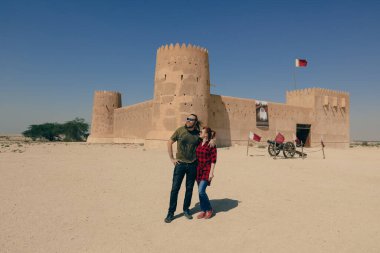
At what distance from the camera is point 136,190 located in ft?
20.2

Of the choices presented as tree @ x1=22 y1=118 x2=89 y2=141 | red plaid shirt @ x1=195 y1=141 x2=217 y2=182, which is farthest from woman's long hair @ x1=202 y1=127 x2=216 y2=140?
tree @ x1=22 y1=118 x2=89 y2=141

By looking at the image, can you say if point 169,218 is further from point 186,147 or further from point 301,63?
point 301,63

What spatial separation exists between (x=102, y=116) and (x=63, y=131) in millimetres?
20064

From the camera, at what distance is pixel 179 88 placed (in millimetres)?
19547

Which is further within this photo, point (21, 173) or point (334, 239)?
point (21, 173)

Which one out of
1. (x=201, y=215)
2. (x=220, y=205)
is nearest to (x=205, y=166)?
(x=201, y=215)

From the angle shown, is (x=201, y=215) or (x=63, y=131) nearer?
(x=201, y=215)

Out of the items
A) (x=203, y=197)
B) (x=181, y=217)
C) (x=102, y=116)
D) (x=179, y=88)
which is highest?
(x=179, y=88)

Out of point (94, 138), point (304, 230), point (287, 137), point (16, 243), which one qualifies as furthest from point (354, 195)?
point (94, 138)

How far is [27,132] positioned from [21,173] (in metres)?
52.5

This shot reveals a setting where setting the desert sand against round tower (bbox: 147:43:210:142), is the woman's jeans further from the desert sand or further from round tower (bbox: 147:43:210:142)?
round tower (bbox: 147:43:210:142)

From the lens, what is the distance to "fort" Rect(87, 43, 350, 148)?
773 inches

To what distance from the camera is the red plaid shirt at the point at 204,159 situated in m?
4.45

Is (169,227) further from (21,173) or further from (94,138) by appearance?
(94,138)
